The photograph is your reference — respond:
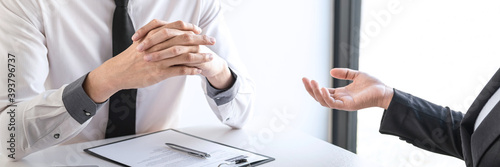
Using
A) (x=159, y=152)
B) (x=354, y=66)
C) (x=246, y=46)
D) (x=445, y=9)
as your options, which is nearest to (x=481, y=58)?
(x=445, y=9)

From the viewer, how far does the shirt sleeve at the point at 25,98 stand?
1.10 metres

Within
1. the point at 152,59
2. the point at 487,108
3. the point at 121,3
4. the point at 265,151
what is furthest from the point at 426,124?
the point at 121,3

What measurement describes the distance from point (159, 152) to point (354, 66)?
1.59 m

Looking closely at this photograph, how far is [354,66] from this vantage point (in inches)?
95.0

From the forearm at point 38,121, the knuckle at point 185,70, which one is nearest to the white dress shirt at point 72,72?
the forearm at point 38,121

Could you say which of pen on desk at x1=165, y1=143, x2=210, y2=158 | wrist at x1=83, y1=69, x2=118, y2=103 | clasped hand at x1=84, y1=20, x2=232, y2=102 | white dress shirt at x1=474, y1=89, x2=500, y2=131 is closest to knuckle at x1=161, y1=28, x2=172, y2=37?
clasped hand at x1=84, y1=20, x2=232, y2=102

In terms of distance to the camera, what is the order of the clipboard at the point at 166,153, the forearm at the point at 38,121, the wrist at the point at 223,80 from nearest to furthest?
1. the clipboard at the point at 166,153
2. the forearm at the point at 38,121
3. the wrist at the point at 223,80

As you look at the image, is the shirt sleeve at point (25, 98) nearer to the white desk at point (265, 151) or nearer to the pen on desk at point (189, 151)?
the white desk at point (265, 151)

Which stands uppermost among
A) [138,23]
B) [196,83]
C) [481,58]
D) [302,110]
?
[138,23]

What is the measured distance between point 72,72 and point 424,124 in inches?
40.3

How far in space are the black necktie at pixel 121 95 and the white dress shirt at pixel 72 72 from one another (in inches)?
1.6

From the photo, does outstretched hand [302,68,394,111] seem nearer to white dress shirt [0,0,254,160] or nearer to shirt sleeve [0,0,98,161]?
white dress shirt [0,0,254,160]

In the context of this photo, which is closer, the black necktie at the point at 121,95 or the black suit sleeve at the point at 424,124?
the black suit sleeve at the point at 424,124

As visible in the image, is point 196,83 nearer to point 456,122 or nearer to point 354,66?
point 354,66
